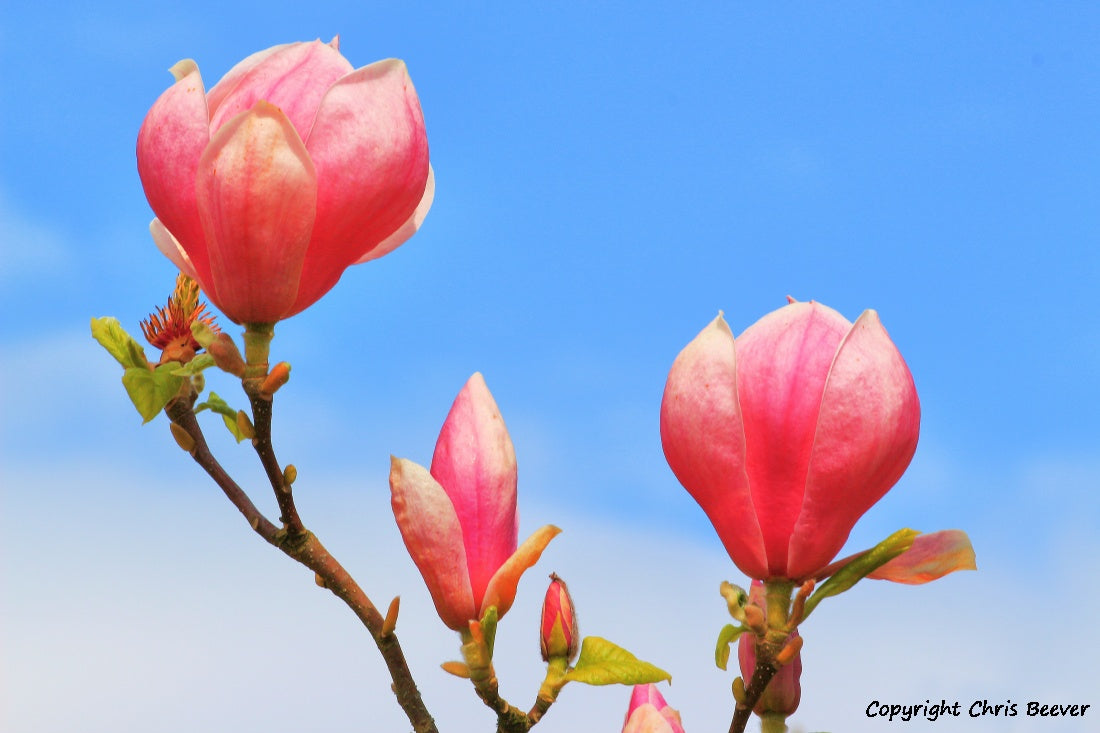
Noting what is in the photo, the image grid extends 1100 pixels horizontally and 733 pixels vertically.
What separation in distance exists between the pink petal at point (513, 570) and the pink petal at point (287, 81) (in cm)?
58

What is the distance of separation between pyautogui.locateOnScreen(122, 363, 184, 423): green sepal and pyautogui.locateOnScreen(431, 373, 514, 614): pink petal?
353 mm

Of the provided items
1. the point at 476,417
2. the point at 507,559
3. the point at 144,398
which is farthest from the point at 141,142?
the point at 507,559

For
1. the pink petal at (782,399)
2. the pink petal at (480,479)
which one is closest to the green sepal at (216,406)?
the pink petal at (480,479)

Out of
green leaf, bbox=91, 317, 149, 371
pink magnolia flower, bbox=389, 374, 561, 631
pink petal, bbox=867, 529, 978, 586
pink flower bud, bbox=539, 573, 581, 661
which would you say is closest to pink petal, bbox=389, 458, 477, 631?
pink magnolia flower, bbox=389, 374, 561, 631

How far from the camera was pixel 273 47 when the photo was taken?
1590mm

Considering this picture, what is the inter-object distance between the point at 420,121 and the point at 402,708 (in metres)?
0.76

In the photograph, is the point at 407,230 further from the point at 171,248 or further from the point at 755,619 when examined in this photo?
the point at 755,619

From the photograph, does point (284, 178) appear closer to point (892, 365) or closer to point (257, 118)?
point (257, 118)

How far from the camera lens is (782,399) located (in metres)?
1.50

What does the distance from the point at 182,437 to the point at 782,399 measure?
2.47 ft

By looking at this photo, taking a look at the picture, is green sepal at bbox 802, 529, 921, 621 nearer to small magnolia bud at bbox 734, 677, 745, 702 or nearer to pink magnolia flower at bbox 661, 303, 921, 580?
pink magnolia flower at bbox 661, 303, 921, 580

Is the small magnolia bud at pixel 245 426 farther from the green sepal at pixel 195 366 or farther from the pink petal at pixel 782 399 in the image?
the pink petal at pixel 782 399

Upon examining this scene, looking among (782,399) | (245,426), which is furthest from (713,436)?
(245,426)

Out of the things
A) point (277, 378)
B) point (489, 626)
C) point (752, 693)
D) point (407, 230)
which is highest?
point (407, 230)
